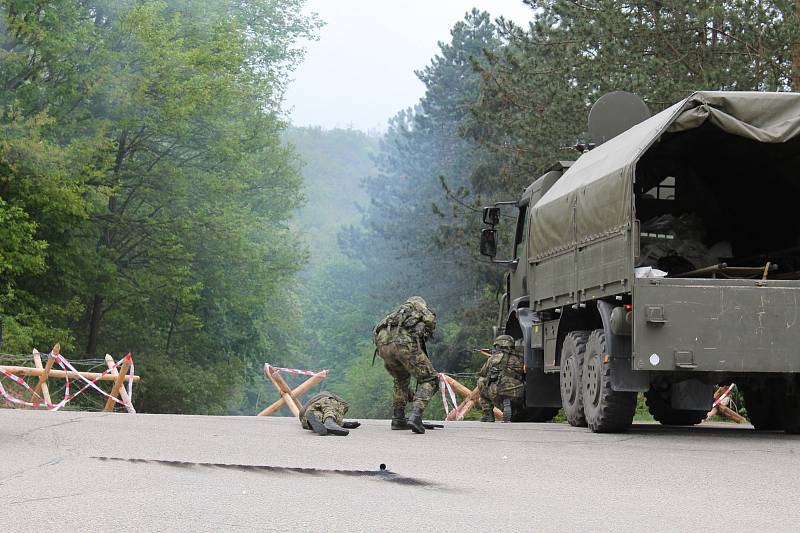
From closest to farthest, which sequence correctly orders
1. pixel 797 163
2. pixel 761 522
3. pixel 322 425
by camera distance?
pixel 761 522, pixel 322 425, pixel 797 163

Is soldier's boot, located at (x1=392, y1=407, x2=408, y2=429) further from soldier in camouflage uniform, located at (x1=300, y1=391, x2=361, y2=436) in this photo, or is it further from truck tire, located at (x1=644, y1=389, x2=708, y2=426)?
truck tire, located at (x1=644, y1=389, x2=708, y2=426)

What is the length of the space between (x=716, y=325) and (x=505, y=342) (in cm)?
582

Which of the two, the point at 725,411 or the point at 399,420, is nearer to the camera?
the point at 399,420

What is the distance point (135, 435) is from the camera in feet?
41.5

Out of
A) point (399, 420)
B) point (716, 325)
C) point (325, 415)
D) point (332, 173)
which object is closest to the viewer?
point (716, 325)

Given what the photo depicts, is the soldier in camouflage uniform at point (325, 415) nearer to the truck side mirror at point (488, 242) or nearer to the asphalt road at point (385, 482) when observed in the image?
the asphalt road at point (385, 482)

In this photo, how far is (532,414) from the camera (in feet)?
61.6

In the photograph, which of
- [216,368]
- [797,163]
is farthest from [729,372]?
[216,368]

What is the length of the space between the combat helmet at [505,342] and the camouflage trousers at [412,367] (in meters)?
3.84

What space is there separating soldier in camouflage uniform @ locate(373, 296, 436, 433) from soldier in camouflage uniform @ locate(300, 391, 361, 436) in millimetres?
731

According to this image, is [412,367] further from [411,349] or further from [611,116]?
[611,116]

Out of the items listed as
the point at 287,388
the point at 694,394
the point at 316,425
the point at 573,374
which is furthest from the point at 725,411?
the point at 316,425

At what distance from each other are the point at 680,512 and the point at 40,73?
29612 millimetres

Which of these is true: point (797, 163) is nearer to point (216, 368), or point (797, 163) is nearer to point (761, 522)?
point (761, 522)
